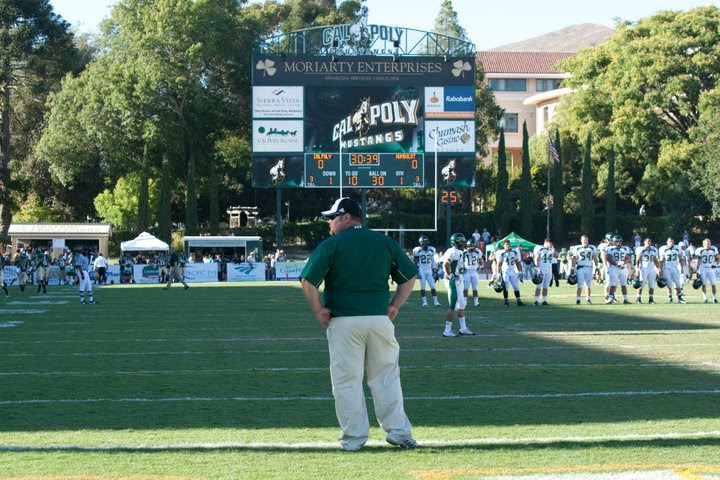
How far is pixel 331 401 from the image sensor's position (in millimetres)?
10117

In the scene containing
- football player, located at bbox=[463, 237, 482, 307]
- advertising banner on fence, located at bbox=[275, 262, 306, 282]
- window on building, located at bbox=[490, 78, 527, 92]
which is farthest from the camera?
window on building, located at bbox=[490, 78, 527, 92]

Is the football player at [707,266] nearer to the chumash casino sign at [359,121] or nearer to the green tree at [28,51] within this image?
the chumash casino sign at [359,121]

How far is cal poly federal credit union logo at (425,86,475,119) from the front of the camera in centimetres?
4428

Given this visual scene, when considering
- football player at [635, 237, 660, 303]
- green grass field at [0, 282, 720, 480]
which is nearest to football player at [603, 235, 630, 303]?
football player at [635, 237, 660, 303]

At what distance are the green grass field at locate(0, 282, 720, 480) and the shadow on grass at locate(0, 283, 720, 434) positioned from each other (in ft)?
0.11

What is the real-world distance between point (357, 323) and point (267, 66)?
37.7 metres

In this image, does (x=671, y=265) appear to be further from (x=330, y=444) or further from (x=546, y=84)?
(x=546, y=84)

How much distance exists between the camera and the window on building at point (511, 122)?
99.4 metres

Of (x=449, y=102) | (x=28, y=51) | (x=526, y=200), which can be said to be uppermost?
(x=28, y=51)

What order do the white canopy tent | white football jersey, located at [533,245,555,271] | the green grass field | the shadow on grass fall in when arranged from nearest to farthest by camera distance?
the green grass field
the shadow on grass
white football jersey, located at [533,245,555,271]
the white canopy tent

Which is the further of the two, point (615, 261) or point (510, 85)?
point (510, 85)

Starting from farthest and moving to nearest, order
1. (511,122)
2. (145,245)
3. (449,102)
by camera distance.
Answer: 1. (511,122)
2. (145,245)
3. (449,102)

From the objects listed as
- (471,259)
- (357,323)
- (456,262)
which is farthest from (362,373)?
(471,259)

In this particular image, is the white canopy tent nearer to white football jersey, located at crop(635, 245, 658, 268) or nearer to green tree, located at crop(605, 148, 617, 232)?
green tree, located at crop(605, 148, 617, 232)
